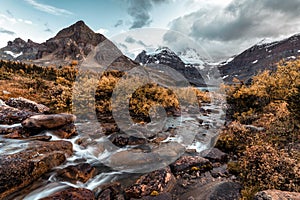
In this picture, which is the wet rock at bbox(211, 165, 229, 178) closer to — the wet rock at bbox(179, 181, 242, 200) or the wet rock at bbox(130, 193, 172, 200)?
the wet rock at bbox(179, 181, 242, 200)

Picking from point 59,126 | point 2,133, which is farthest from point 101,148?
point 2,133

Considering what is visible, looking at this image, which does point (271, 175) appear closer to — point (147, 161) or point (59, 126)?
point (147, 161)

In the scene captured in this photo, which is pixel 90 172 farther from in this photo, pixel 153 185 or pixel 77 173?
pixel 153 185

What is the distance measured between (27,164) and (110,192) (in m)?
4.38

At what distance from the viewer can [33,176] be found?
350 inches

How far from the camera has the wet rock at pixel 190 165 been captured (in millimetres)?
10313

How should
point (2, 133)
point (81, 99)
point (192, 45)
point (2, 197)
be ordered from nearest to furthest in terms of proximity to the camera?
point (2, 197), point (2, 133), point (192, 45), point (81, 99)

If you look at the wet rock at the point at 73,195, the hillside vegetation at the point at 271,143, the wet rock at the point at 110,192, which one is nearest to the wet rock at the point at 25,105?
the wet rock at the point at 110,192

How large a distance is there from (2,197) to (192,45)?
19.0 metres

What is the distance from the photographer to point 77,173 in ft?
31.9

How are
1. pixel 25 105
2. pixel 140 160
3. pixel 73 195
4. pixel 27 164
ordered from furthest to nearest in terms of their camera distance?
pixel 25 105
pixel 140 160
pixel 27 164
pixel 73 195

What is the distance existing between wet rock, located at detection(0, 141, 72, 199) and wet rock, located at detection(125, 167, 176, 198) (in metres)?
4.81

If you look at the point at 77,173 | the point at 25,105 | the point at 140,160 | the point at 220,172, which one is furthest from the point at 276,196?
the point at 25,105

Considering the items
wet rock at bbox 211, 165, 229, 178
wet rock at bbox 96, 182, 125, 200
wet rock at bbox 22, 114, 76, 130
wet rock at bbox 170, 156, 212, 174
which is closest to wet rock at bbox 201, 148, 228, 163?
wet rock at bbox 211, 165, 229, 178
